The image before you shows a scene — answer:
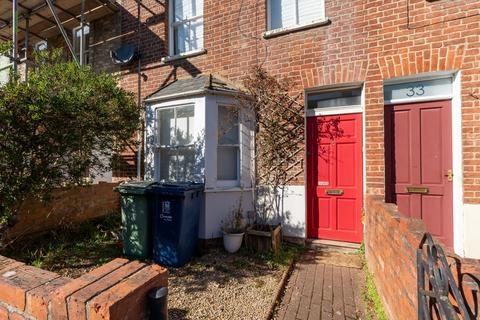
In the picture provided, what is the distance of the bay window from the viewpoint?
213 inches

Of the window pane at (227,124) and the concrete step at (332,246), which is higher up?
the window pane at (227,124)

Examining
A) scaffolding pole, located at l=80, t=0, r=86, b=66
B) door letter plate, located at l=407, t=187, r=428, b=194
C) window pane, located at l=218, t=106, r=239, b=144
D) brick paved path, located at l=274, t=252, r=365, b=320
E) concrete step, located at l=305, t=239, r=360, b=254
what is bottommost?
brick paved path, located at l=274, t=252, r=365, b=320

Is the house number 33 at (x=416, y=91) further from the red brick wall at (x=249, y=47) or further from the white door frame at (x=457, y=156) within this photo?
the red brick wall at (x=249, y=47)

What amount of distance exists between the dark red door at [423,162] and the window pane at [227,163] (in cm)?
272

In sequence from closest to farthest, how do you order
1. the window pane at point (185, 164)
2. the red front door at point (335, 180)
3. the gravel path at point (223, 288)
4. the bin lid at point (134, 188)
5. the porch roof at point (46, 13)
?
the gravel path at point (223, 288) → the bin lid at point (134, 188) → the red front door at point (335, 180) → the window pane at point (185, 164) → the porch roof at point (46, 13)

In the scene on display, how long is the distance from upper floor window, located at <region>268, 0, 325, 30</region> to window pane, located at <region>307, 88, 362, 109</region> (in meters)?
1.34

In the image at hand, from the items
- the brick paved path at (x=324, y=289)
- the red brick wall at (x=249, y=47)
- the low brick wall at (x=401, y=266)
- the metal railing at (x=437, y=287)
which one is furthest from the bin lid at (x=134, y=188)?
the metal railing at (x=437, y=287)

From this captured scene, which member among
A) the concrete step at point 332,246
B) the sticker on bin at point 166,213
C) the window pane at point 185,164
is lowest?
the concrete step at point 332,246

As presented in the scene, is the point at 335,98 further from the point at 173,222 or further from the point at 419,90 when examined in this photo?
the point at 173,222

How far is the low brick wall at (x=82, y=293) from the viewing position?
3.71ft

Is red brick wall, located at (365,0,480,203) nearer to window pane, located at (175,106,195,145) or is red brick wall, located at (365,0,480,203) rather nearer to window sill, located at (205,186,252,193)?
window sill, located at (205,186,252,193)

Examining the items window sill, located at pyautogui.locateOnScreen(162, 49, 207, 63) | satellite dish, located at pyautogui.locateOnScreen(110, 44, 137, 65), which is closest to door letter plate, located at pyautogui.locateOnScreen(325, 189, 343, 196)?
window sill, located at pyautogui.locateOnScreen(162, 49, 207, 63)

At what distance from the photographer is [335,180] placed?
16.5ft

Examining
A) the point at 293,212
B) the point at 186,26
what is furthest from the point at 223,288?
the point at 186,26
